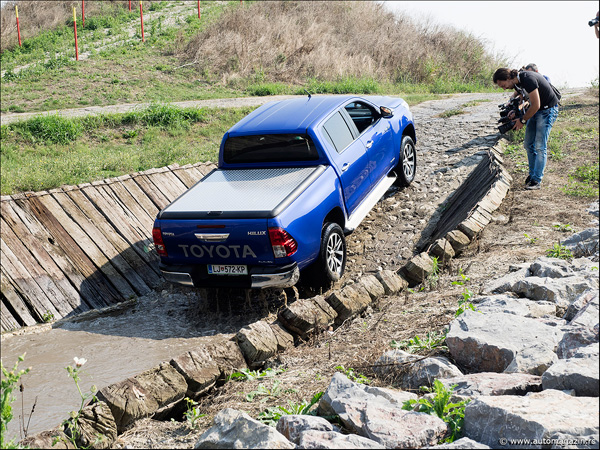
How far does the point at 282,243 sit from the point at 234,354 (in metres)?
1.90

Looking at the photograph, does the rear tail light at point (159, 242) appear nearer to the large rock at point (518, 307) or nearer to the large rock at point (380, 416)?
the large rock at point (518, 307)

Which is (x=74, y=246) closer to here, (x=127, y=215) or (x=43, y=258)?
(x=43, y=258)

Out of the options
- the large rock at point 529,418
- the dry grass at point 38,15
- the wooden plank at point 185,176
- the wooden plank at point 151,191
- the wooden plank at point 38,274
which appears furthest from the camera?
the dry grass at point 38,15

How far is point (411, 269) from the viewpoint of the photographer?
639 cm

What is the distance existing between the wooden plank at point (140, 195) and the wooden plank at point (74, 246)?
46.7 inches

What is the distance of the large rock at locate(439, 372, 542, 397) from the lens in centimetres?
339

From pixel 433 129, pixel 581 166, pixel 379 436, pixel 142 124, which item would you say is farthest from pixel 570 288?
pixel 142 124

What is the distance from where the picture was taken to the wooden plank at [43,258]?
298 inches

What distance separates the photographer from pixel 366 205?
8.27 metres

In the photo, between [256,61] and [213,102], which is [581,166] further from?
[256,61]

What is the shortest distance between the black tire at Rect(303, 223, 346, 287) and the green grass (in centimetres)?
474

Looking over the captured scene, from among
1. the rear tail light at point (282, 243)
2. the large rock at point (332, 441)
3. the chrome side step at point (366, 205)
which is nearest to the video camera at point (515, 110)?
the chrome side step at point (366, 205)

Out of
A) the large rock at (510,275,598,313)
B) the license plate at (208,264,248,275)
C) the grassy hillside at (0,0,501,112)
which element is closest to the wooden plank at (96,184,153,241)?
the license plate at (208,264,248,275)

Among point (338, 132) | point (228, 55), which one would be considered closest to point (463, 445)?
point (338, 132)
